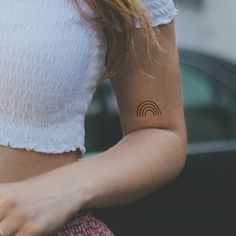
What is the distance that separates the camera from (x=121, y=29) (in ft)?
6.24

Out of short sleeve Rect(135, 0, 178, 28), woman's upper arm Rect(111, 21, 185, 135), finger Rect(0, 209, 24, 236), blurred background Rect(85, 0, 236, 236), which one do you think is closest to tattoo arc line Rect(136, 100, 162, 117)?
woman's upper arm Rect(111, 21, 185, 135)

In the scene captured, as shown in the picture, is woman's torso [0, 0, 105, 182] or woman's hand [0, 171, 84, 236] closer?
woman's hand [0, 171, 84, 236]

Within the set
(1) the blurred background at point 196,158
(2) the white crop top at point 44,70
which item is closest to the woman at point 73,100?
(2) the white crop top at point 44,70

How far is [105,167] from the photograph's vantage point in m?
1.80

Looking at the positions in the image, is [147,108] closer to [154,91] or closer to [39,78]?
[154,91]

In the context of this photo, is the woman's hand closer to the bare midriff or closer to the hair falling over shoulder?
the bare midriff

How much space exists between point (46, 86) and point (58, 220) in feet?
0.82

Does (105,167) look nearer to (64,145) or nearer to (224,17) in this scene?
(64,145)

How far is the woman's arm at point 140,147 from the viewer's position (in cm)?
177

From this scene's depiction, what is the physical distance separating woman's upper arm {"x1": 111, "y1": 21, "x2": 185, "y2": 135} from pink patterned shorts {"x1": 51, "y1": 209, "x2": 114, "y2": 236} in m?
0.23

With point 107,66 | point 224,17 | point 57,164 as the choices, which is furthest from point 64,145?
point 224,17

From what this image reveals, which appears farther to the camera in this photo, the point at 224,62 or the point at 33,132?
the point at 224,62

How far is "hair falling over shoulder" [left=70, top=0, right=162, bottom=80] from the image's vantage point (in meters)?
1.86

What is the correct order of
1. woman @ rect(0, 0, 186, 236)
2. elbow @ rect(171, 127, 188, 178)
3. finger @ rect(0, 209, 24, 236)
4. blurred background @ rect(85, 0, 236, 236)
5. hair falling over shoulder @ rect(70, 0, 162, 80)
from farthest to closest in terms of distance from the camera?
1. blurred background @ rect(85, 0, 236, 236)
2. elbow @ rect(171, 127, 188, 178)
3. hair falling over shoulder @ rect(70, 0, 162, 80)
4. woman @ rect(0, 0, 186, 236)
5. finger @ rect(0, 209, 24, 236)
